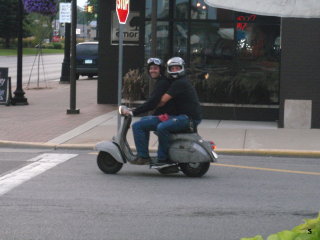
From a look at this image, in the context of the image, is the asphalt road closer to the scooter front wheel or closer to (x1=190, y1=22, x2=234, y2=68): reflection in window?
the scooter front wheel

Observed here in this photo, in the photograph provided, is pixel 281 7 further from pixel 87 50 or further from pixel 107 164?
pixel 87 50

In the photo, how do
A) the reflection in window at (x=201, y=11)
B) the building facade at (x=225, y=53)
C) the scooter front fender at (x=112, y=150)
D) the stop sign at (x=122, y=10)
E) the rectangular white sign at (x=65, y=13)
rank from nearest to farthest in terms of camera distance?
the scooter front fender at (x=112, y=150) → the stop sign at (x=122, y=10) → the building facade at (x=225, y=53) → the reflection in window at (x=201, y=11) → the rectangular white sign at (x=65, y=13)

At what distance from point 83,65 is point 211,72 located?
1767 centimetres

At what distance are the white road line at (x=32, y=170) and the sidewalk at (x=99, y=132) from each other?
115 cm

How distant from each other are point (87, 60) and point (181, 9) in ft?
55.4

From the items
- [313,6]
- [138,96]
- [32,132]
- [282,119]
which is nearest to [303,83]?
[282,119]

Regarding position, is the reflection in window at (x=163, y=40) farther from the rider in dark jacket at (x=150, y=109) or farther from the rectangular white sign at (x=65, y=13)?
the rider in dark jacket at (x=150, y=109)

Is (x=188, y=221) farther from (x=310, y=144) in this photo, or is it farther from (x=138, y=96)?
(x=138, y=96)

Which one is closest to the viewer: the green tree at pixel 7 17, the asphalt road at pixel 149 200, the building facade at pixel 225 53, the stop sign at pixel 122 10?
the asphalt road at pixel 149 200

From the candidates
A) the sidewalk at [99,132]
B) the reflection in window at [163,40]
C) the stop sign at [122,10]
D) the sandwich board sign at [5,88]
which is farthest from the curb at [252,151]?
the sandwich board sign at [5,88]

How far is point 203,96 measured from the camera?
18516 millimetres

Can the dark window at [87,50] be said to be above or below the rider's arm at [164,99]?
above

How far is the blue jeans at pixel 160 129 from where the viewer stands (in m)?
10.7

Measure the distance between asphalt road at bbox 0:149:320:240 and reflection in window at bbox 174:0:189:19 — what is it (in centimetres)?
726
